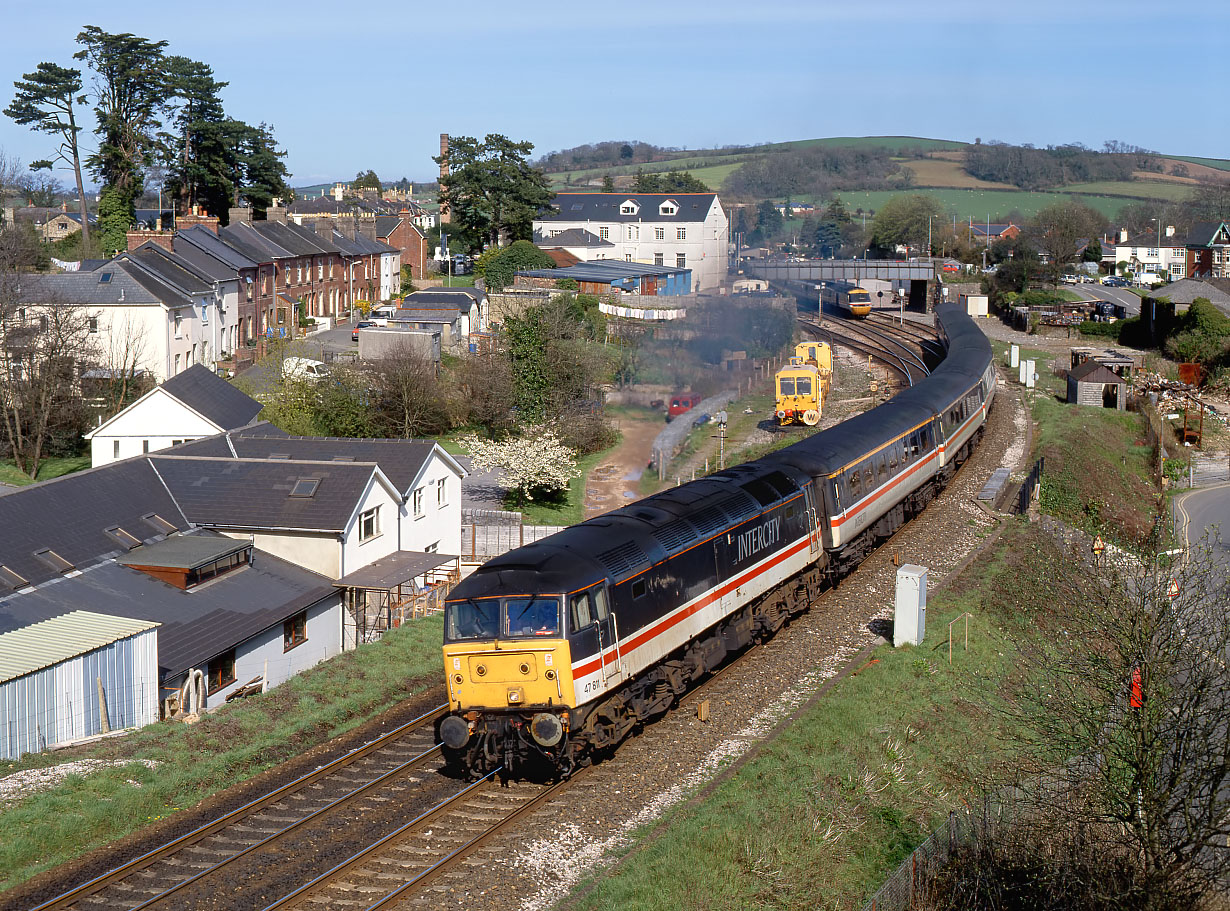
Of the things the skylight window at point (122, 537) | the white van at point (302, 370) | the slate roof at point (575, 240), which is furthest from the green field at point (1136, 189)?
the skylight window at point (122, 537)

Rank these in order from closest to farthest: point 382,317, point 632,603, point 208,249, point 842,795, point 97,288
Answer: point 842,795, point 632,603, point 97,288, point 208,249, point 382,317

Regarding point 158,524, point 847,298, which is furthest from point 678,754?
point 847,298

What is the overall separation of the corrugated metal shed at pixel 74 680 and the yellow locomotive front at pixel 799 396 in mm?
28640

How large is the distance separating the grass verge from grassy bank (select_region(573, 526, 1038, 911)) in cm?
3660

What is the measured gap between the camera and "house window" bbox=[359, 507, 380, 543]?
2833 centimetres

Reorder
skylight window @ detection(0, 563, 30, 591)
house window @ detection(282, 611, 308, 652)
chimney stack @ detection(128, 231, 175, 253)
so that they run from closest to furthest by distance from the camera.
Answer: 1. skylight window @ detection(0, 563, 30, 591)
2. house window @ detection(282, 611, 308, 652)
3. chimney stack @ detection(128, 231, 175, 253)

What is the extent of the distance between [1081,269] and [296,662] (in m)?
109

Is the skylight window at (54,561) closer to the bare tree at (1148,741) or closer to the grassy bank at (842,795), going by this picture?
the grassy bank at (842,795)

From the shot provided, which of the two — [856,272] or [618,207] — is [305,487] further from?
[618,207]

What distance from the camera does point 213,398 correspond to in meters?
38.9

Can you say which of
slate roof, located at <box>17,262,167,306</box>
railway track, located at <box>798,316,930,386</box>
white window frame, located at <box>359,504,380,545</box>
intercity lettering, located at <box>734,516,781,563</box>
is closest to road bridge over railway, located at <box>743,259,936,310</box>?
railway track, located at <box>798,316,930,386</box>

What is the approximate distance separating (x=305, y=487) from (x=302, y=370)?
64.4 feet

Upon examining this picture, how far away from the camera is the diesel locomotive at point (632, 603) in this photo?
14836 millimetres

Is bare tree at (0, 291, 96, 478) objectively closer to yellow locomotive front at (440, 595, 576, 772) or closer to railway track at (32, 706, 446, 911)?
railway track at (32, 706, 446, 911)
